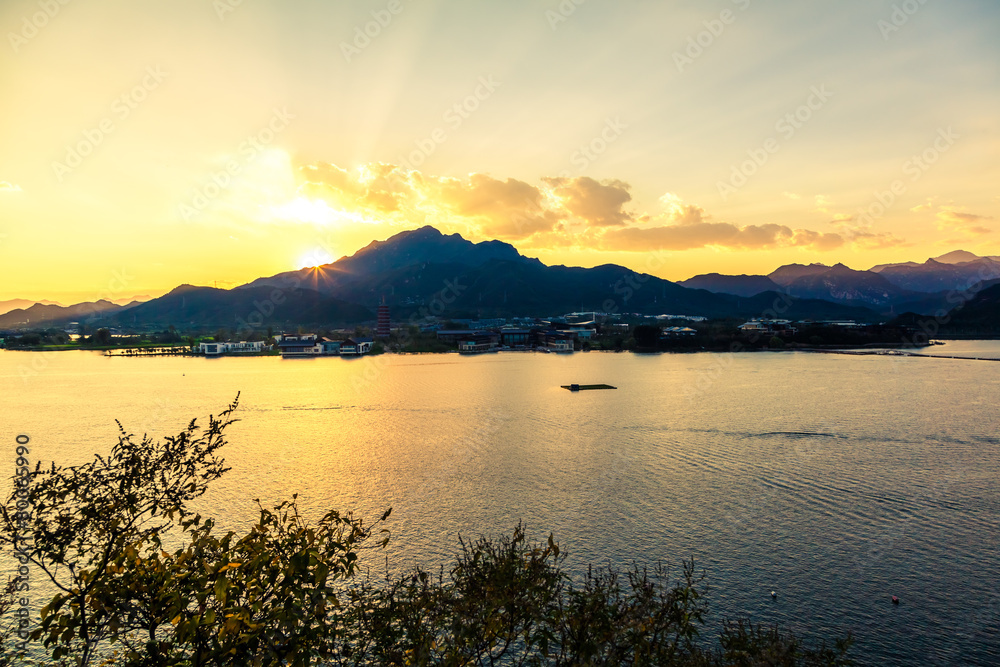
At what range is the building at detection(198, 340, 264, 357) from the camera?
122875 millimetres

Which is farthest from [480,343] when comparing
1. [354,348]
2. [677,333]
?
[677,333]

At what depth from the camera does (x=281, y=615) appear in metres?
5.31

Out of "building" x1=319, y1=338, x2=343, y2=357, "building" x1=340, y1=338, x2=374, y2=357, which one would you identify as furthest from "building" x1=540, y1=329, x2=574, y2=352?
"building" x1=319, y1=338, x2=343, y2=357

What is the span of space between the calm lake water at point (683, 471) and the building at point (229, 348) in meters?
49.3

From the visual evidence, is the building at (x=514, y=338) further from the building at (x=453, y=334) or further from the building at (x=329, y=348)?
the building at (x=329, y=348)

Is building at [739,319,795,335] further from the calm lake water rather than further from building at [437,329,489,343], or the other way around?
building at [437,329,489,343]

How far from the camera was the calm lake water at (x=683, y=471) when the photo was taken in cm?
1841

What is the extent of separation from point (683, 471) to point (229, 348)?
121468mm

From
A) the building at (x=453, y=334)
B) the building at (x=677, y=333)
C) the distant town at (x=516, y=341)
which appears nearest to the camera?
the distant town at (x=516, y=341)

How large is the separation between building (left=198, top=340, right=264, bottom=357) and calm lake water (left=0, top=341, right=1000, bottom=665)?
49268 millimetres

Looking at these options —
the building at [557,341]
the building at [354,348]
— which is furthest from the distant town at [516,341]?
the building at [557,341]

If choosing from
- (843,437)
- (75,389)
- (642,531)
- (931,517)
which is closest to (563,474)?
(642,531)

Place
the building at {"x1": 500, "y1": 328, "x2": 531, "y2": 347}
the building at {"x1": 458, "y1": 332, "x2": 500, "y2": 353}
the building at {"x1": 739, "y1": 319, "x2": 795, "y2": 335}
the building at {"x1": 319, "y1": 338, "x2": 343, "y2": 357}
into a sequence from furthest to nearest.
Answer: the building at {"x1": 500, "y1": 328, "x2": 531, "y2": 347} → the building at {"x1": 739, "y1": 319, "x2": 795, "y2": 335} → the building at {"x1": 458, "y1": 332, "x2": 500, "y2": 353} → the building at {"x1": 319, "y1": 338, "x2": 343, "y2": 357}

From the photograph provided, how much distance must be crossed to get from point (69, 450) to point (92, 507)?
1520 inches
